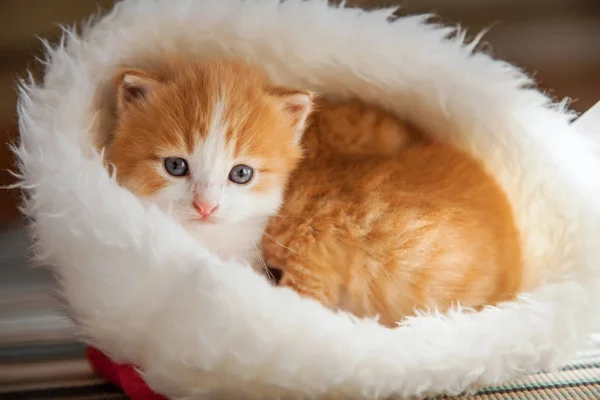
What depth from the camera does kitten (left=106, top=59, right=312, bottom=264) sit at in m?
0.93

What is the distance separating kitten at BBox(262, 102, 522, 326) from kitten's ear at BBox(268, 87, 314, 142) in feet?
0.31

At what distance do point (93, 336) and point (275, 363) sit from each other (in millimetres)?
302

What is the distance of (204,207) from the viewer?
2.99ft

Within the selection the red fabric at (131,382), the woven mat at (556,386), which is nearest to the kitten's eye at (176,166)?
the red fabric at (131,382)

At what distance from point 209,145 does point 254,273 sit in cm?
24

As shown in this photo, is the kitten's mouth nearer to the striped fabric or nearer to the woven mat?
the striped fabric

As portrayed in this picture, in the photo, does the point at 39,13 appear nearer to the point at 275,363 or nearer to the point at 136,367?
the point at 136,367

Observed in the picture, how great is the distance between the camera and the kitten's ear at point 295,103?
39.3 inches

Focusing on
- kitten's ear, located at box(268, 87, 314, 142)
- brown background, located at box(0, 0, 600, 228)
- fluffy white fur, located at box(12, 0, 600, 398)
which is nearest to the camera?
fluffy white fur, located at box(12, 0, 600, 398)

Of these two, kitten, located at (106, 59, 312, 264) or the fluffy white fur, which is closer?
the fluffy white fur

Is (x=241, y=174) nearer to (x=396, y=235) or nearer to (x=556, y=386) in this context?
(x=396, y=235)

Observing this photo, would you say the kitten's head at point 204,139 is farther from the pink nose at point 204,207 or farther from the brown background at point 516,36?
the brown background at point 516,36

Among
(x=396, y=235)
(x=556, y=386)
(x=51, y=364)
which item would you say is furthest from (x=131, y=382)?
(x=556, y=386)

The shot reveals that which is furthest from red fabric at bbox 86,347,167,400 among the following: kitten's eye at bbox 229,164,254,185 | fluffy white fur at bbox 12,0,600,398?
kitten's eye at bbox 229,164,254,185
